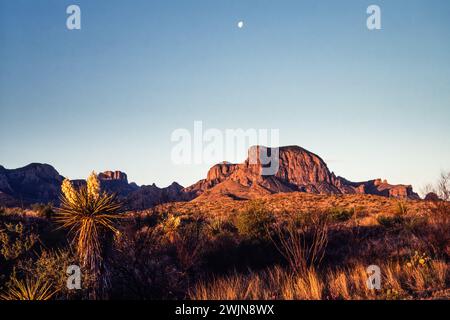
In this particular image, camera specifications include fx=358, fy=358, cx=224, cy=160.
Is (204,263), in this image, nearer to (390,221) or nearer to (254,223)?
(254,223)

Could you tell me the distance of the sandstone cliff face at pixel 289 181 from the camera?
11838 centimetres

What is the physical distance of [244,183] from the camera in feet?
427

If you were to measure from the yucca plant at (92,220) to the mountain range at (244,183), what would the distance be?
44302 mm

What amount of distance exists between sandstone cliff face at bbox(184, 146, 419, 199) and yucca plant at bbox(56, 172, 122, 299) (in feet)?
314

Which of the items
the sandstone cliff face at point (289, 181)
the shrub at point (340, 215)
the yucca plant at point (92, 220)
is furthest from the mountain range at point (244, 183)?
the yucca plant at point (92, 220)

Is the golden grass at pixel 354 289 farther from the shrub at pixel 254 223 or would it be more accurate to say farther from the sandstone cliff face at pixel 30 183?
the sandstone cliff face at pixel 30 183

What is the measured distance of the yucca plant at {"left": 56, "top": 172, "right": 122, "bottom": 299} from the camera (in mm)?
9031

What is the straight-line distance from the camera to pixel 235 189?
113 metres

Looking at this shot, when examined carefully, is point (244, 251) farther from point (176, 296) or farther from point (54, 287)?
point (54, 287)

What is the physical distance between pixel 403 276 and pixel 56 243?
44.7ft

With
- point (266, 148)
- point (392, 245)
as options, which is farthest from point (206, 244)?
point (266, 148)

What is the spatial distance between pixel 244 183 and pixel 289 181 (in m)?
26.7

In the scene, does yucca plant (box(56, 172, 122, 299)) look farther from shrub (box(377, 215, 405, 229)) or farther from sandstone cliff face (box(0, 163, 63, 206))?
sandstone cliff face (box(0, 163, 63, 206))

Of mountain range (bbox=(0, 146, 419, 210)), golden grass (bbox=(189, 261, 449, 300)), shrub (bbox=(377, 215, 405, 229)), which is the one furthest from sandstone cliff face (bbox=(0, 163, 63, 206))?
golden grass (bbox=(189, 261, 449, 300))
